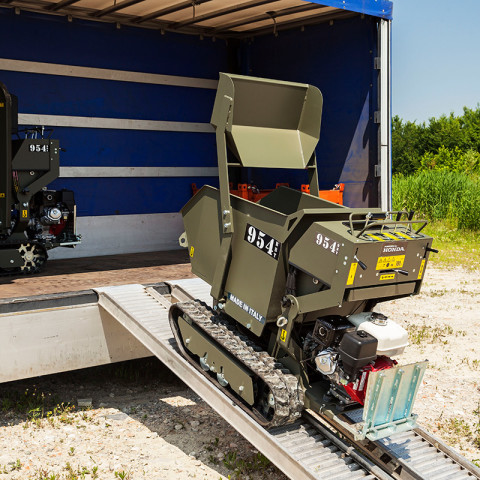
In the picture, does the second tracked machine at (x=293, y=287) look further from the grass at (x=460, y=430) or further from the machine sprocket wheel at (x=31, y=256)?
the machine sprocket wheel at (x=31, y=256)

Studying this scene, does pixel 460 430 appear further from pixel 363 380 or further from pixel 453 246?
pixel 453 246

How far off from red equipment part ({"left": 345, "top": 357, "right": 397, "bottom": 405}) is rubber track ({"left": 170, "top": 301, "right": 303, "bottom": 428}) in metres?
0.41

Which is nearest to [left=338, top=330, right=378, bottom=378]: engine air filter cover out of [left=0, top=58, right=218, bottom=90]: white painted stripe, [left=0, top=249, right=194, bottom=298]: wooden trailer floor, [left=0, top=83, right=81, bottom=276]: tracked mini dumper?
[left=0, top=249, right=194, bottom=298]: wooden trailer floor

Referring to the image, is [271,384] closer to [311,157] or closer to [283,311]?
[283,311]

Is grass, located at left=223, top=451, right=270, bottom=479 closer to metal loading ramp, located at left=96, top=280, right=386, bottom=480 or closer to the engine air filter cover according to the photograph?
metal loading ramp, located at left=96, top=280, right=386, bottom=480

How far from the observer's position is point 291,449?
14.9 feet

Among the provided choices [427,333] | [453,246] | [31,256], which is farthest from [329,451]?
[453,246]

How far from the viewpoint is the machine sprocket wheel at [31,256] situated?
784cm

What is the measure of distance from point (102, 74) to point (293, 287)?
6126 millimetres

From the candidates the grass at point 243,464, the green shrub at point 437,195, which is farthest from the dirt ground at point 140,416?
the green shrub at point 437,195

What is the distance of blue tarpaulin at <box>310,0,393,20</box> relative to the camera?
7211 millimetres

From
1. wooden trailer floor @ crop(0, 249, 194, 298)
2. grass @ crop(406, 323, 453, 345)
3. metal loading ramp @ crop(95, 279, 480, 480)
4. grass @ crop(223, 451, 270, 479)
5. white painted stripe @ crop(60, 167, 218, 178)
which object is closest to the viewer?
metal loading ramp @ crop(95, 279, 480, 480)

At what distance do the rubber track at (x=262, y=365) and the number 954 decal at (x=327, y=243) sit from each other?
39.6 inches

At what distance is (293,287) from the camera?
181 inches
